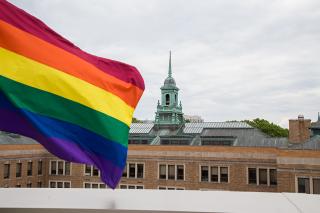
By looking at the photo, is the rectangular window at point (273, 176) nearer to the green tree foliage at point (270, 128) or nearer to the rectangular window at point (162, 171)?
the rectangular window at point (162, 171)

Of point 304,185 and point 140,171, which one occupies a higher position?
point 140,171

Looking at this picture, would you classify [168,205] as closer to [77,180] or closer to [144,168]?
[144,168]

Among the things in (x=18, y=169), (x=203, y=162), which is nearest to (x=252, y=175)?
(x=203, y=162)

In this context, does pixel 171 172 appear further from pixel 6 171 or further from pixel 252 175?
pixel 6 171

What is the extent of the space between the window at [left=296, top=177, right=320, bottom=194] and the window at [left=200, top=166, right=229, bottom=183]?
8570 millimetres

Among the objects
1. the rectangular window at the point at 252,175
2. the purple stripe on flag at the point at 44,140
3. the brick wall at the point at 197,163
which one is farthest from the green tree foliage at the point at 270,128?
the purple stripe on flag at the point at 44,140

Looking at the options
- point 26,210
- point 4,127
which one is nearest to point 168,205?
point 26,210

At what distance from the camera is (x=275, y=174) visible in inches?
1490

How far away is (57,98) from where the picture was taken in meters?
4.10

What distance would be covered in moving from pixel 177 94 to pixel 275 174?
24.8 meters

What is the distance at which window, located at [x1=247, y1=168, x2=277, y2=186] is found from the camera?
38000mm

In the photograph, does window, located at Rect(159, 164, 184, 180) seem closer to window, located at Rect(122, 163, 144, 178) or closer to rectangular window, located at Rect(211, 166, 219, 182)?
window, located at Rect(122, 163, 144, 178)

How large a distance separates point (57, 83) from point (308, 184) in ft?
110

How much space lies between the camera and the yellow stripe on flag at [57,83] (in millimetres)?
3930
